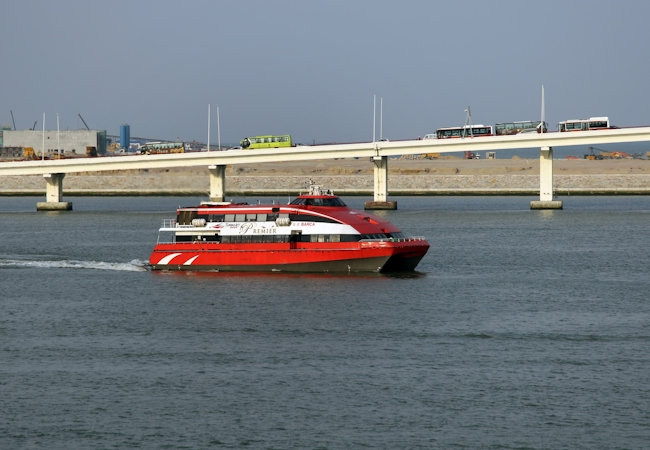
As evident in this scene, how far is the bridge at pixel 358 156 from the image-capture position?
120688mm

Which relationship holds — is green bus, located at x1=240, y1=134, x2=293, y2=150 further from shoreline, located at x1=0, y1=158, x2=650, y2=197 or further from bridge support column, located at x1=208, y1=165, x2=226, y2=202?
shoreline, located at x1=0, y1=158, x2=650, y2=197

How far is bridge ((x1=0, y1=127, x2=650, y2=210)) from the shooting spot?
4751 inches

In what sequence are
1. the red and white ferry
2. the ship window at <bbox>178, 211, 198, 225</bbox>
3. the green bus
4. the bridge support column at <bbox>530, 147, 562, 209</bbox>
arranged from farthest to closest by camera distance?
the green bus
the bridge support column at <bbox>530, 147, 562, 209</bbox>
the ship window at <bbox>178, 211, 198, 225</bbox>
the red and white ferry

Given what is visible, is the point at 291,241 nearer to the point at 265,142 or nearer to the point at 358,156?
the point at 358,156

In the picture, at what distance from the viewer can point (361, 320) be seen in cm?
4788

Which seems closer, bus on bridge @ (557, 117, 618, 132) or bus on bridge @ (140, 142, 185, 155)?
bus on bridge @ (557, 117, 618, 132)

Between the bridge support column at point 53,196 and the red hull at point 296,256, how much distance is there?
242ft

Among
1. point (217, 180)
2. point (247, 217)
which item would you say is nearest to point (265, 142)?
point (217, 180)

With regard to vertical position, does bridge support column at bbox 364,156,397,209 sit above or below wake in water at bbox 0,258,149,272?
above

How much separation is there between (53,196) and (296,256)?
83509 millimetres

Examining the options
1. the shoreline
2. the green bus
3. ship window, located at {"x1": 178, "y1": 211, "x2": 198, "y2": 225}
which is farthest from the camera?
the shoreline

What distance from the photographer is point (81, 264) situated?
6956 cm

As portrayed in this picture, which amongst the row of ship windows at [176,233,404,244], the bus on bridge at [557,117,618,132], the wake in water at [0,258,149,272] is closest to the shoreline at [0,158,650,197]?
the bus on bridge at [557,117,618,132]

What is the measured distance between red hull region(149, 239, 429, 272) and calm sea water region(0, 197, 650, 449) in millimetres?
987
